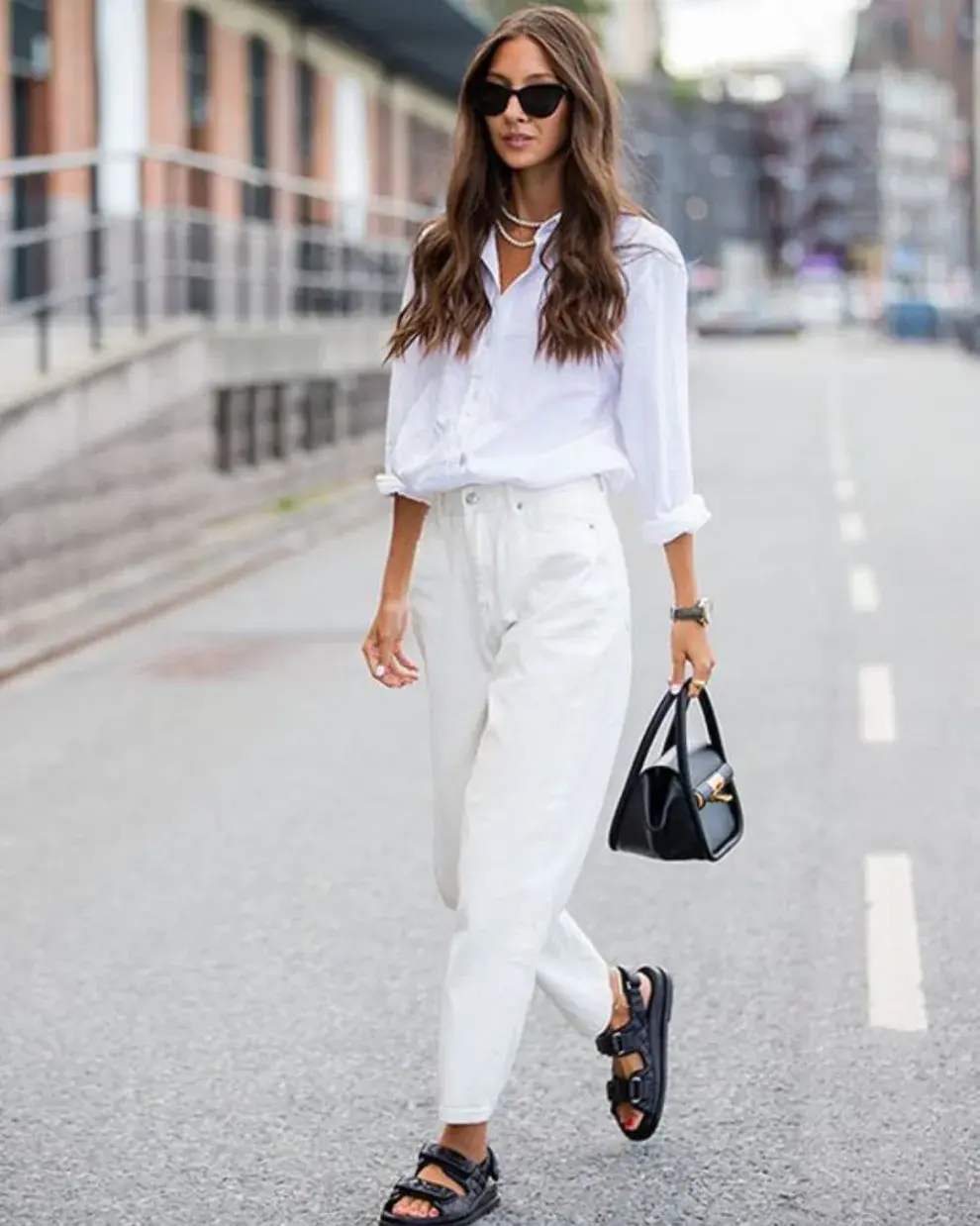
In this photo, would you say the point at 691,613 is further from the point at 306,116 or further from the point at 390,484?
the point at 306,116

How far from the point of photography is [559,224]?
399cm

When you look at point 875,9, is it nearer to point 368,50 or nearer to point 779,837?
point 368,50

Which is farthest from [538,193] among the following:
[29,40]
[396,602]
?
[29,40]

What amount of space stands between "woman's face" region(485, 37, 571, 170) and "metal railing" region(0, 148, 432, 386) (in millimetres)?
8965

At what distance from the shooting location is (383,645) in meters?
4.25

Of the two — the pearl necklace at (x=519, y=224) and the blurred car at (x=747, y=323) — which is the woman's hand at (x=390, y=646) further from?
the blurred car at (x=747, y=323)

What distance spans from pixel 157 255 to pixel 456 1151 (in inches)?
504

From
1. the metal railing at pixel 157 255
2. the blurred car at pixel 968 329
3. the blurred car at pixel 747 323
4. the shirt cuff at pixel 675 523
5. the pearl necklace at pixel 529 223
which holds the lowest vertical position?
the shirt cuff at pixel 675 523

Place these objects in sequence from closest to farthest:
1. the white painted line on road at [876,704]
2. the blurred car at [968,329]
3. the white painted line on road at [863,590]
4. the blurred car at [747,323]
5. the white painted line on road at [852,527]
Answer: the white painted line on road at [876,704]
the white painted line on road at [863,590]
the white painted line on road at [852,527]
the blurred car at [968,329]
the blurred car at [747,323]

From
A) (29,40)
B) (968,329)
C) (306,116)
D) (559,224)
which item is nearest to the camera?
(559,224)

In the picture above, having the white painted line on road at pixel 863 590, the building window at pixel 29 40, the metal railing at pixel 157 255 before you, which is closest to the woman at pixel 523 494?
the white painted line on road at pixel 863 590

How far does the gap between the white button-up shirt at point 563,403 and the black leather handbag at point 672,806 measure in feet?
1.16

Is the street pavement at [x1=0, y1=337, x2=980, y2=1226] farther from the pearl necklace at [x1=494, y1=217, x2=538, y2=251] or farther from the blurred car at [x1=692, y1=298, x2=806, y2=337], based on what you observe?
the blurred car at [x1=692, y1=298, x2=806, y2=337]

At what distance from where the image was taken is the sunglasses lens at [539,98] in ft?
12.9
